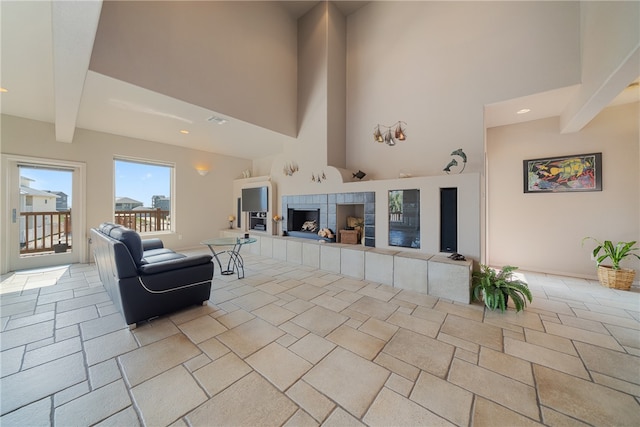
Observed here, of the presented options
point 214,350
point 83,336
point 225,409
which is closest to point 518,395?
point 225,409

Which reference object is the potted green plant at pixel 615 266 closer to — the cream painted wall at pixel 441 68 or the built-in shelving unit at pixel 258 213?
the cream painted wall at pixel 441 68

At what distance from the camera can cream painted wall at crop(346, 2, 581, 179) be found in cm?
309

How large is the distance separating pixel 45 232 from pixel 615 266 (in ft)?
31.3

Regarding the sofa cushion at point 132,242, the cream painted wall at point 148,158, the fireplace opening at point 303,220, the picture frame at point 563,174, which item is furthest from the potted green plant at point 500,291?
the cream painted wall at point 148,158

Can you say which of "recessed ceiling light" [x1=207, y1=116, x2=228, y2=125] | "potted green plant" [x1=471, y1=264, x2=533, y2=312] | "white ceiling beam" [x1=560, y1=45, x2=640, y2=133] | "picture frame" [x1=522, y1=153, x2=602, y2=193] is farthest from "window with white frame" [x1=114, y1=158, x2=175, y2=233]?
"picture frame" [x1=522, y1=153, x2=602, y2=193]

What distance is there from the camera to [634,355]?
1798 millimetres

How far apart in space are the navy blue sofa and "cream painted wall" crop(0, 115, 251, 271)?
302cm

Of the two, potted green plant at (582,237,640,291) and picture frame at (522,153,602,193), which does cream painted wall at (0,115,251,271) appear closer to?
picture frame at (522,153,602,193)

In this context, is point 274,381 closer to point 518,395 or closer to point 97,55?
point 518,395

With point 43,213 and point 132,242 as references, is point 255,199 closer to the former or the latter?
point 132,242

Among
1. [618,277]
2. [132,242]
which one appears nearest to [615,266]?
[618,277]

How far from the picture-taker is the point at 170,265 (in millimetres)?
2367

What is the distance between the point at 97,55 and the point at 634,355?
5.99m

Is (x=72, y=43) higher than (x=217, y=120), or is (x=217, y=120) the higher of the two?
(x=217, y=120)
